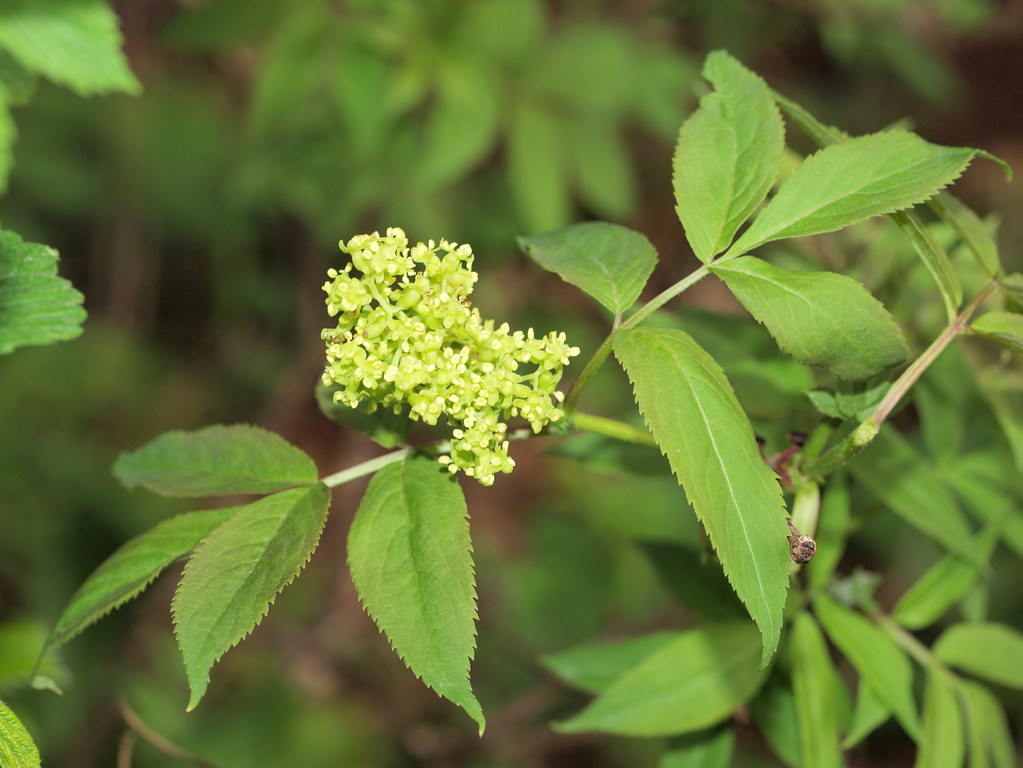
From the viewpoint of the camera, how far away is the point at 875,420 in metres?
1.58

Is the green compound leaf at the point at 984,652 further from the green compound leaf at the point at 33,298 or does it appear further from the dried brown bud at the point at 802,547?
the green compound leaf at the point at 33,298

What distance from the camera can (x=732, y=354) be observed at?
2.27 meters

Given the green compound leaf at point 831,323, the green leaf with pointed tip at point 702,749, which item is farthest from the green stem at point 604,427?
the green leaf with pointed tip at point 702,749

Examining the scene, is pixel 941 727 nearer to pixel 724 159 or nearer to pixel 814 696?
pixel 814 696

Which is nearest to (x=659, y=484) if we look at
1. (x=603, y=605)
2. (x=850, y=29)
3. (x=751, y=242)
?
(x=603, y=605)

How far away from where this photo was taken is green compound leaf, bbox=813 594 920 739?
2115 mm

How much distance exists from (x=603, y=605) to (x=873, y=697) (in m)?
2.64

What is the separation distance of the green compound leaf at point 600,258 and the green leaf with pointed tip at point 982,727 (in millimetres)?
1391

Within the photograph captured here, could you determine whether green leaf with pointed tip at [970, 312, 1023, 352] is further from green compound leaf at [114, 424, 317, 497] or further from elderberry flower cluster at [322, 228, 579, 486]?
green compound leaf at [114, 424, 317, 497]

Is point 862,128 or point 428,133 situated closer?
point 428,133

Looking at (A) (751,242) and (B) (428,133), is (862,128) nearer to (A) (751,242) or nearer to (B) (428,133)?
(B) (428,133)

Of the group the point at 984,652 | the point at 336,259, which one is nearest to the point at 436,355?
the point at 984,652

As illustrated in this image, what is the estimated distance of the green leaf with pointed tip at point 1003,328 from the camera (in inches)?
62.9

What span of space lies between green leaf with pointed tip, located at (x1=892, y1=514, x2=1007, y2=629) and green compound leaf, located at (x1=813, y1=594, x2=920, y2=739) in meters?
0.17
